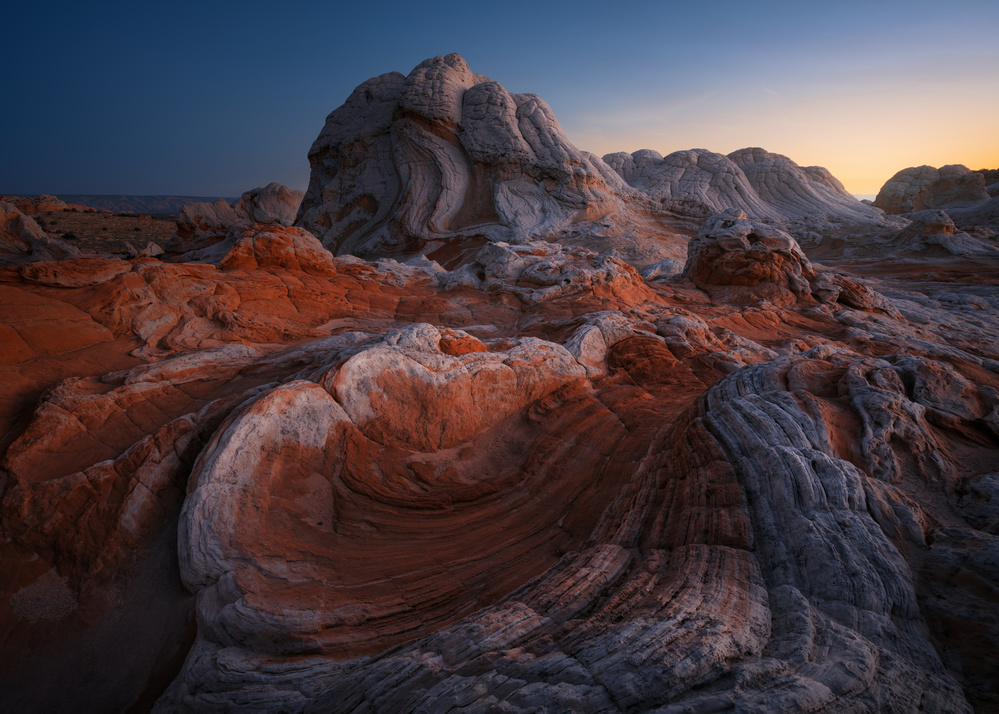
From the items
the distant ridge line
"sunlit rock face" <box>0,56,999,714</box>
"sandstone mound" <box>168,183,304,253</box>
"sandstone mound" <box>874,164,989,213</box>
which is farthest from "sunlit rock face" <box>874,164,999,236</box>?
the distant ridge line

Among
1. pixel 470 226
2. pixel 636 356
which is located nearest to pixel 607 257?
pixel 636 356

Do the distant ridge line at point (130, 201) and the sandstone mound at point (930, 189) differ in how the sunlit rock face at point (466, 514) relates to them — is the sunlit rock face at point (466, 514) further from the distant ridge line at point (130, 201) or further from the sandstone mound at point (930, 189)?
the distant ridge line at point (130, 201)

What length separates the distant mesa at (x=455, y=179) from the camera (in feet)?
68.4

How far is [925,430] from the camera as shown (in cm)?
396

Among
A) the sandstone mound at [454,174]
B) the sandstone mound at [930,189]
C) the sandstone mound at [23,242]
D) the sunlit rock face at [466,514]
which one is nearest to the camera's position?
the sunlit rock face at [466,514]

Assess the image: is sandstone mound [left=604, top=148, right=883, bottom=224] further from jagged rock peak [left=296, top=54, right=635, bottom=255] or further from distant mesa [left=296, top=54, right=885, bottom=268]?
jagged rock peak [left=296, top=54, right=635, bottom=255]

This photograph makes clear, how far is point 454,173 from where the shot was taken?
21.8 m

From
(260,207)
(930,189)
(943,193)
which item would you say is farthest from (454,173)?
(930,189)

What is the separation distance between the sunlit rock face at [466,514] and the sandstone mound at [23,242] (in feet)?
33.1

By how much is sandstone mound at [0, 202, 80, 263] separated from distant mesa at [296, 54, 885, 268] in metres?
10.2

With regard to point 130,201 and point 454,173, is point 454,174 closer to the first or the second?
point 454,173

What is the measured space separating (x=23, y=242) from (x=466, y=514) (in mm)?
20387

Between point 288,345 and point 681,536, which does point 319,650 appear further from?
point 288,345

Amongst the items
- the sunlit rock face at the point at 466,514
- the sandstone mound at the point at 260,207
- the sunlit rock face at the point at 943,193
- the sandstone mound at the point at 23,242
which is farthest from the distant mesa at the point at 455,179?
the sunlit rock face at the point at 466,514
